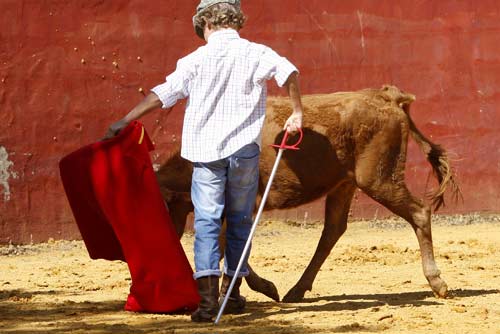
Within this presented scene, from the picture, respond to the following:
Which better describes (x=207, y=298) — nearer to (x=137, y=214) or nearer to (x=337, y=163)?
(x=137, y=214)

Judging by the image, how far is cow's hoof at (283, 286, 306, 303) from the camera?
7555 millimetres

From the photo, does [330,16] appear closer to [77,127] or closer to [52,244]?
[77,127]

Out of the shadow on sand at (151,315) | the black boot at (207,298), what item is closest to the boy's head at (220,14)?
the black boot at (207,298)

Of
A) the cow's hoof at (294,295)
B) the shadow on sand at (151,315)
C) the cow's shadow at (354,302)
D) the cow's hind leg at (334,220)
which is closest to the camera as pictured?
the shadow on sand at (151,315)

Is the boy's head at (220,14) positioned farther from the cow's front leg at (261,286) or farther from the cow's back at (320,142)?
the cow's front leg at (261,286)

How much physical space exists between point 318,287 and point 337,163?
107cm

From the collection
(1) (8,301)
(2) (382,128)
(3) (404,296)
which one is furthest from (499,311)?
(1) (8,301)

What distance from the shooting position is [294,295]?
760 cm

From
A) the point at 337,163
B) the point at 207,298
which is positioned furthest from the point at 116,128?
the point at 337,163

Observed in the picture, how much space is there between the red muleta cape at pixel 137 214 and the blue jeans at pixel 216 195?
0.38 metres

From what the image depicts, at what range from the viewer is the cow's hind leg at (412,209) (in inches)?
300

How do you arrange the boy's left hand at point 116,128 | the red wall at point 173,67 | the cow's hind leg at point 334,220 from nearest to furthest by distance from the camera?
the boy's left hand at point 116,128
the cow's hind leg at point 334,220
the red wall at point 173,67

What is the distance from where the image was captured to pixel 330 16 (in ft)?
38.9

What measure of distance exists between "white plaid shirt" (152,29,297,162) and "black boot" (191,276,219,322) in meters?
0.68
